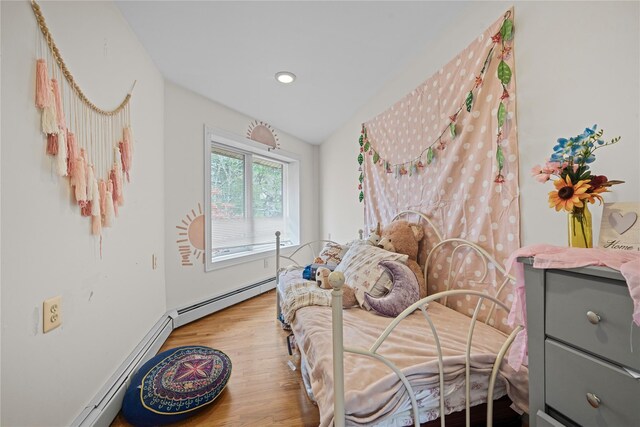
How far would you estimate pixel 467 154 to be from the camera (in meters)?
1.35

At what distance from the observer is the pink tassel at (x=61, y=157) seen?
3.17 feet

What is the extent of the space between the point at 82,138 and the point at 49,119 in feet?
0.89

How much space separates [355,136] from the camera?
2.80 metres

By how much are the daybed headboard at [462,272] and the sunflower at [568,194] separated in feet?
1.12

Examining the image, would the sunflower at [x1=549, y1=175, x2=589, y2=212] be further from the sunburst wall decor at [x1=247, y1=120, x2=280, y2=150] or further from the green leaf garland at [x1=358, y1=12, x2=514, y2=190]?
the sunburst wall decor at [x1=247, y1=120, x2=280, y2=150]

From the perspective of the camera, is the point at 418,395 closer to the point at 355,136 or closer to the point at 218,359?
the point at 218,359

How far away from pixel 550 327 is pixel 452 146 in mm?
1047

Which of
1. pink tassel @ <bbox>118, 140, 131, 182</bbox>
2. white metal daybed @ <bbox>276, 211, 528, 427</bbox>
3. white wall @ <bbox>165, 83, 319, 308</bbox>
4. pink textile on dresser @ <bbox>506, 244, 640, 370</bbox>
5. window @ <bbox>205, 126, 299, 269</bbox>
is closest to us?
pink textile on dresser @ <bbox>506, 244, 640, 370</bbox>

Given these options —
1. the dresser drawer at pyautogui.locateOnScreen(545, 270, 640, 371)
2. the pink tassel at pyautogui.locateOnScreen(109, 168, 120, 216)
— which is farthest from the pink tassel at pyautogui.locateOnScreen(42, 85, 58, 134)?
the dresser drawer at pyautogui.locateOnScreen(545, 270, 640, 371)

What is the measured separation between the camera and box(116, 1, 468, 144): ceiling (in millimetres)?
1444

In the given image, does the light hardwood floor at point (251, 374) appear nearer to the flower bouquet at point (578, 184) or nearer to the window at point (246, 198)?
the window at point (246, 198)

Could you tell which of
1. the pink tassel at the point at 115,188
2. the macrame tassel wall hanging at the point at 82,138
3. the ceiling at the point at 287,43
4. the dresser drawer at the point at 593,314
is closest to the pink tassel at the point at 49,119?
the macrame tassel wall hanging at the point at 82,138

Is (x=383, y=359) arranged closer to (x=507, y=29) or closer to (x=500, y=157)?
(x=500, y=157)

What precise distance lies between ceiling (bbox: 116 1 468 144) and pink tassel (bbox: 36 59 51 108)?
863 mm
